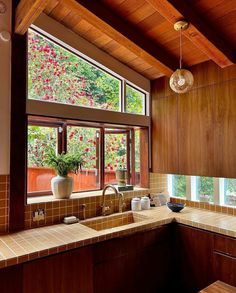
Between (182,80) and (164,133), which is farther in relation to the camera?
(164,133)

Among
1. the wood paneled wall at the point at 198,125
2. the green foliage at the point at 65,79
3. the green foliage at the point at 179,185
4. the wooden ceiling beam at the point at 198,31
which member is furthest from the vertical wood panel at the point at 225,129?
the green foliage at the point at 65,79

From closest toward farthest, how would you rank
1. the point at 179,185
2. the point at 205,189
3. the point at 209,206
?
the point at 209,206 < the point at 205,189 < the point at 179,185

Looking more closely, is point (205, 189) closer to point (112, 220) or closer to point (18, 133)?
point (112, 220)

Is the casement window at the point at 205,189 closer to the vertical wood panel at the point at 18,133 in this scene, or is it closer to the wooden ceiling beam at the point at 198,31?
the wooden ceiling beam at the point at 198,31

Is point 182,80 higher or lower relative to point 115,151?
higher

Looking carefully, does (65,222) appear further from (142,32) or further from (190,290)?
(142,32)

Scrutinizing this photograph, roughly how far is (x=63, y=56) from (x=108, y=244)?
2.02 metres

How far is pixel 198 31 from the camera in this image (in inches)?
82.5

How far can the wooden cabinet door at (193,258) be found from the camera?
2.36 meters

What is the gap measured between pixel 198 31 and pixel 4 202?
7.48 feet

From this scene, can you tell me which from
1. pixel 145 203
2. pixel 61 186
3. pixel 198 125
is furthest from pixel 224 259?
pixel 61 186

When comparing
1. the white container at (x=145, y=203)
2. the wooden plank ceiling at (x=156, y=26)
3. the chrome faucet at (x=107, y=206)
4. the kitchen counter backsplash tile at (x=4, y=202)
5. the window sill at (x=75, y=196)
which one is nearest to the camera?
the wooden plank ceiling at (x=156, y=26)

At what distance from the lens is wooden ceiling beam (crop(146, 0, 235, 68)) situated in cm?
191

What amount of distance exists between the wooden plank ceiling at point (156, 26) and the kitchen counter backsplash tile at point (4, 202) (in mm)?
1488
